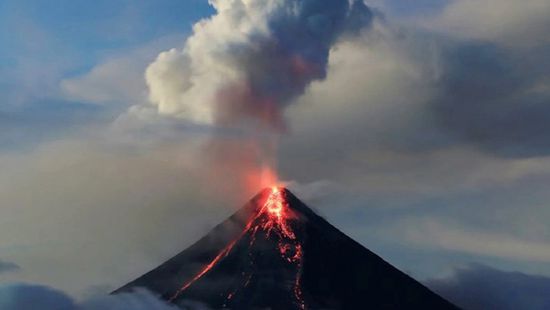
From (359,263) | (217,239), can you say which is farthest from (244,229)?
(359,263)

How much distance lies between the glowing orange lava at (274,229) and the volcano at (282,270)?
16 centimetres

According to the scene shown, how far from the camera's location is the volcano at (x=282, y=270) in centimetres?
17838

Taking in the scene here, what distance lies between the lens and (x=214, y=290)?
7096 inches

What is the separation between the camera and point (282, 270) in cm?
18150

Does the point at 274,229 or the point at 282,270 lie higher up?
the point at 274,229

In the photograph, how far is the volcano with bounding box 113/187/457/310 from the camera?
178375mm

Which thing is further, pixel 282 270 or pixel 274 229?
pixel 274 229

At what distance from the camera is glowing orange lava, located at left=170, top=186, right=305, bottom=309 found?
186 m

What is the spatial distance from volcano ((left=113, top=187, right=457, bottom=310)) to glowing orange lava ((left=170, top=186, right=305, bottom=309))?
0.52 feet

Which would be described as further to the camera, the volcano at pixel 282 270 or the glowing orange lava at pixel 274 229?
the glowing orange lava at pixel 274 229

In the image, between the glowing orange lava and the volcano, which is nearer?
the volcano

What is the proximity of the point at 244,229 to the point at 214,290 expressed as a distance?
14875 mm

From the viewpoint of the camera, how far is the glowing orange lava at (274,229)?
186m

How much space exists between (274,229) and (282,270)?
32.6ft
